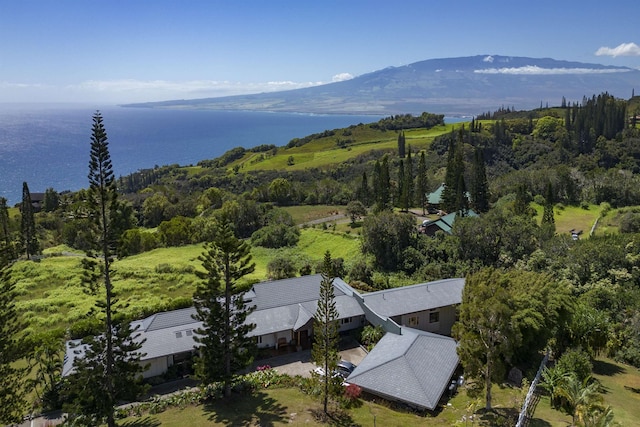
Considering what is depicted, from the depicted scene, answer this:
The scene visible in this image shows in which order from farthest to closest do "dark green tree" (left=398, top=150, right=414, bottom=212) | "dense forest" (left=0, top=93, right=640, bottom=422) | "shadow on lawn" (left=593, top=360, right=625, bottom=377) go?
1. "dark green tree" (left=398, top=150, right=414, bottom=212)
2. "dense forest" (left=0, top=93, right=640, bottom=422)
3. "shadow on lawn" (left=593, top=360, right=625, bottom=377)

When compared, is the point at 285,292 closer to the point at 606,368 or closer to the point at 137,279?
the point at 137,279

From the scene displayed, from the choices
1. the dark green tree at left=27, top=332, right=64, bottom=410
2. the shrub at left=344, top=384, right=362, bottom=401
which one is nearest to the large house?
the shrub at left=344, top=384, right=362, bottom=401

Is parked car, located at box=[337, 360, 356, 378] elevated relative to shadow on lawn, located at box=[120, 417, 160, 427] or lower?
lower

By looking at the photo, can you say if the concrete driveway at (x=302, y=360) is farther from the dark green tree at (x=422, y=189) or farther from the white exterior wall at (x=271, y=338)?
the dark green tree at (x=422, y=189)

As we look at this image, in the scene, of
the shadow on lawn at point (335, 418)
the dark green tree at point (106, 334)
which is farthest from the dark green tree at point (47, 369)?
the shadow on lawn at point (335, 418)

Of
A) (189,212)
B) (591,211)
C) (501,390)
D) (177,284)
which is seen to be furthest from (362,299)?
(189,212)

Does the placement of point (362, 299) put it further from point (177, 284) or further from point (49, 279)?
point (49, 279)

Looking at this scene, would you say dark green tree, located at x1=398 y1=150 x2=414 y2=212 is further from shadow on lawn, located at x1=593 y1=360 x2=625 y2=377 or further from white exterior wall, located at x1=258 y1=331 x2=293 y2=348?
shadow on lawn, located at x1=593 y1=360 x2=625 y2=377

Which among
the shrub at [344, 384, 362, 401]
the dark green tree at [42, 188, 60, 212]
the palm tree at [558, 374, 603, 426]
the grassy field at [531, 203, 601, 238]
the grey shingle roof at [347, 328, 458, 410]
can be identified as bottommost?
the dark green tree at [42, 188, 60, 212]
